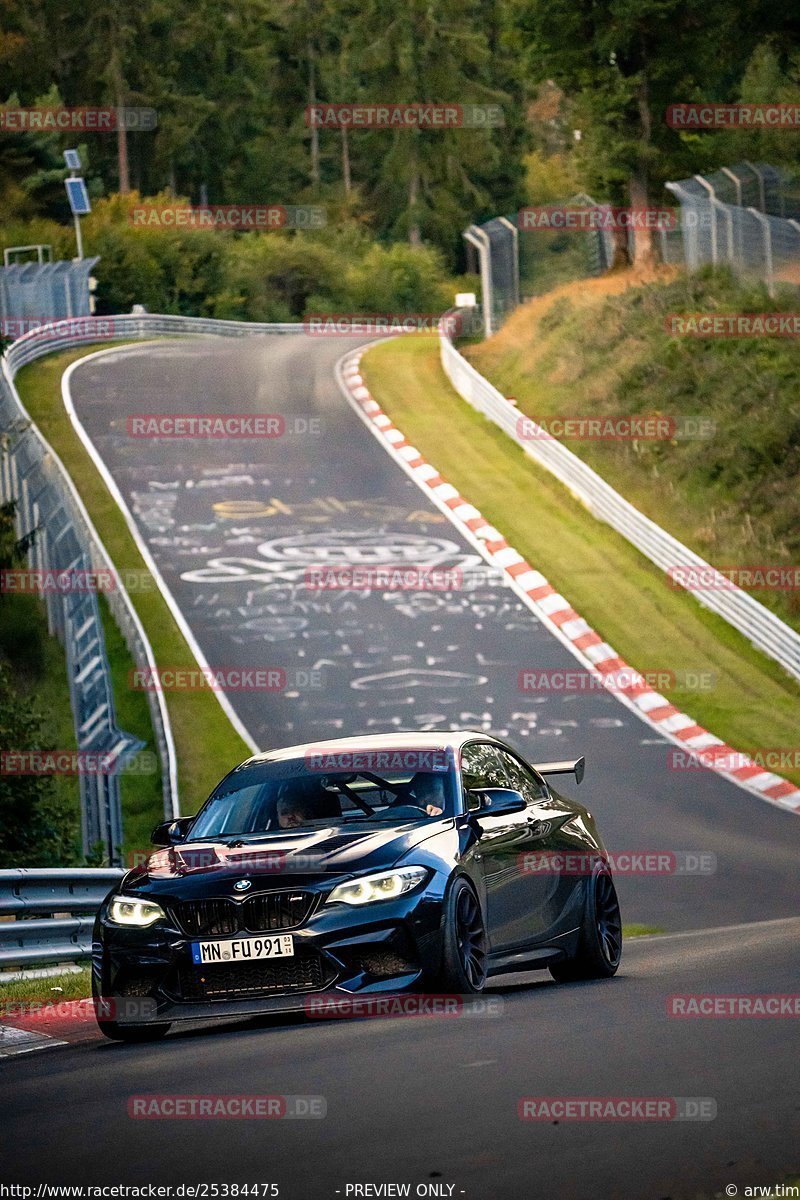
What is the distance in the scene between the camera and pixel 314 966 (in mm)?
8992

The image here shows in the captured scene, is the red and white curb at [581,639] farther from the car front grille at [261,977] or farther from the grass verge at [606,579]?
the car front grille at [261,977]

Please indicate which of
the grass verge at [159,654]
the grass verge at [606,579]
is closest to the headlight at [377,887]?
the grass verge at [159,654]

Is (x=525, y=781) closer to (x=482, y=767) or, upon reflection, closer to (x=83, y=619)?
(x=482, y=767)

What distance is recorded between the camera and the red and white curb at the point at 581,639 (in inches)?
914

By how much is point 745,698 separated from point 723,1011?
59.5 ft

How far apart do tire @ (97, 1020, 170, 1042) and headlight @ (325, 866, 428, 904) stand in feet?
3.91

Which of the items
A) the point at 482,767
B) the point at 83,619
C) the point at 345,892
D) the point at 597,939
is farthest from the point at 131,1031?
the point at 83,619

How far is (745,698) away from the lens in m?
26.4

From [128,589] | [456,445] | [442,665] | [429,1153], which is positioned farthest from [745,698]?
[429,1153]

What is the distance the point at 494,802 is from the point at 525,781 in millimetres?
1039

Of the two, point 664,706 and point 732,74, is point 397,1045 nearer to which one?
point 664,706

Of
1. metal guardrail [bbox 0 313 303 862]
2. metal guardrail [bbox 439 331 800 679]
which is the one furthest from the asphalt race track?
metal guardrail [bbox 439 331 800 679]

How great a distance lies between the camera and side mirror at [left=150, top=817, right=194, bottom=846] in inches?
397

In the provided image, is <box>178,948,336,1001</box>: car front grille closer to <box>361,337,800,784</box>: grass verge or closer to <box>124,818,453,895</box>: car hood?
<box>124,818,453,895</box>: car hood
